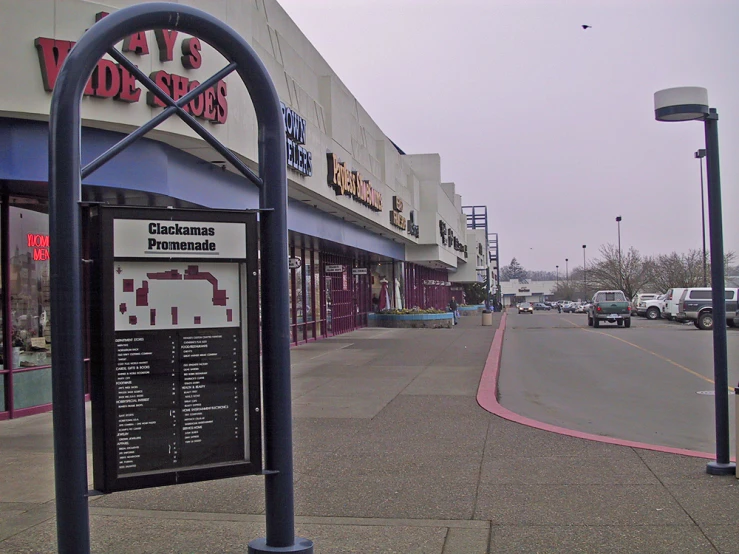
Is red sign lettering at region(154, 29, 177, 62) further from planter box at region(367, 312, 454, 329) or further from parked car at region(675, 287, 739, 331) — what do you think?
parked car at region(675, 287, 739, 331)

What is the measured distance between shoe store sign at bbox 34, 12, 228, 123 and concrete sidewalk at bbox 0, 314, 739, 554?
15.3 feet

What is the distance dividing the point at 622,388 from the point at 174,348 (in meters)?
12.2

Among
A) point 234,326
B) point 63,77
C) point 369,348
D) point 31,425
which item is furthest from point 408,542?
point 369,348

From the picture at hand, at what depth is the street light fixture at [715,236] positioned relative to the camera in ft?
22.8

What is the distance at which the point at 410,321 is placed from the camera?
117 ft

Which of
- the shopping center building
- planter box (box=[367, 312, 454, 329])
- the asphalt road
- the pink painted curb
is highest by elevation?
the shopping center building

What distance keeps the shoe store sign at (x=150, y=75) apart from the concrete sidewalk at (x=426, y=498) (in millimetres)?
4665

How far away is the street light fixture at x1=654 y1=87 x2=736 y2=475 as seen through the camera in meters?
6.95

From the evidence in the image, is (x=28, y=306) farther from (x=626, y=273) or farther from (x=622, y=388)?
(x=626, y=273)

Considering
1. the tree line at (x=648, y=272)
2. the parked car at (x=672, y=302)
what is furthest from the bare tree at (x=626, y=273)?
the parked car at (x=672, y=302)

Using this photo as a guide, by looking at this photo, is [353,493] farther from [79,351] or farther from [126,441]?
[79,351]

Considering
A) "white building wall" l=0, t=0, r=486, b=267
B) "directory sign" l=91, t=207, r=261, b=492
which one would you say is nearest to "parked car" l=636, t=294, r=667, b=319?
"white building wall" l=0, t=0, r=486, b=267

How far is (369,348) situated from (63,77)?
19.7 metres

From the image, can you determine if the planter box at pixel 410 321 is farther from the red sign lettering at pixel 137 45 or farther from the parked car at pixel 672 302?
the red sign lettering at pixel 137 45
